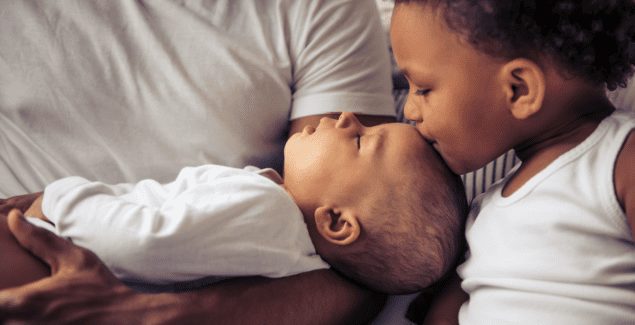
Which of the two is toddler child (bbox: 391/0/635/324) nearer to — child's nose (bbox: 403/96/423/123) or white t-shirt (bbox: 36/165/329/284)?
child's nose (bbox: 403/96/423/123)

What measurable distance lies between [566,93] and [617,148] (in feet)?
0.37

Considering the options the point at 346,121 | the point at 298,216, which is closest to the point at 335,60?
the point at 346,121

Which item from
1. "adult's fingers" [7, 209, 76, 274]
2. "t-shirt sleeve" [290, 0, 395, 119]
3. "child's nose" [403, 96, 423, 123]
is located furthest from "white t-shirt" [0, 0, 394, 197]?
"adult's fingers" [7, 209, 76, 274]

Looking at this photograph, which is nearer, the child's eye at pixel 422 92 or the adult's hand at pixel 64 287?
the adult's hand at pixel 64 287

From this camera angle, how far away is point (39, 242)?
Answer: 2.53 ft

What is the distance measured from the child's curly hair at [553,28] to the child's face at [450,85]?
26mm

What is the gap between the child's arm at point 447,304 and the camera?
968mm

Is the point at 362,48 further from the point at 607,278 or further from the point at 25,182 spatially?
the point at 25,182

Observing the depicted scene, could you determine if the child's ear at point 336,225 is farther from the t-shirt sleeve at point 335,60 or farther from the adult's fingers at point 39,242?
the adult's fingers at point 39,242

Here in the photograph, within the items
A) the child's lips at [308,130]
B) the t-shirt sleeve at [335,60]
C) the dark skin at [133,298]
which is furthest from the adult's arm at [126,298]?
the t-shirt sleeve at [335,60]

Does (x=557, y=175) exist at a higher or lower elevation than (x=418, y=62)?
lower

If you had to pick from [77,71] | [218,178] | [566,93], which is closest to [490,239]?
[566,93]

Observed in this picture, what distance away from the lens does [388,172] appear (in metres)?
0.94

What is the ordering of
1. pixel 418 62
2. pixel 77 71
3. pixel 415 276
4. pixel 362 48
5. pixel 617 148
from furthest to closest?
pixel 362 48, pixel 77 71, pixel 415 276, pixel 418 62, pixel 617 148
